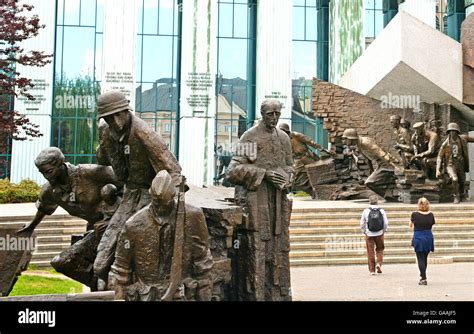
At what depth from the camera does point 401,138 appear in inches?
646

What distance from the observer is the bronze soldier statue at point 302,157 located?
17344 millimetres

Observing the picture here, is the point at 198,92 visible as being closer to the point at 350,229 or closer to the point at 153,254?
→ the point at 350,229

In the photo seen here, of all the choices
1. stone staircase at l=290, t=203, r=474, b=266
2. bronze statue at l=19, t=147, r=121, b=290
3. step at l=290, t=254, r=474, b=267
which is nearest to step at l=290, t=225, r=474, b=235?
stone staircase at l=290, t=203, r=474, b=266

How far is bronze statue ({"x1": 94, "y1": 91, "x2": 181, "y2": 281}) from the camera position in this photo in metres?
A: 5.23

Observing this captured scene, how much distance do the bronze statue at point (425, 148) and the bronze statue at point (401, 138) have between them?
0.24m

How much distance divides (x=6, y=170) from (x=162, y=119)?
8.56 m

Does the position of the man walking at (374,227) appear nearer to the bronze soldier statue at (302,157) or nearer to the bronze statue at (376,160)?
the bronze statue at (376,160)

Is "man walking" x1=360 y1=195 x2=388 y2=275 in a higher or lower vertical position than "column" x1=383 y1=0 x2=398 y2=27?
lower

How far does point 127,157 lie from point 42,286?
4346 millimetres

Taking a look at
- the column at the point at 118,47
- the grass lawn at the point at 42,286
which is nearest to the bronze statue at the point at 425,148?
the grass lawn at the point at 42,286

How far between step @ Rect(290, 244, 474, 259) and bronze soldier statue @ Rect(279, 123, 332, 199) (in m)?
5.66

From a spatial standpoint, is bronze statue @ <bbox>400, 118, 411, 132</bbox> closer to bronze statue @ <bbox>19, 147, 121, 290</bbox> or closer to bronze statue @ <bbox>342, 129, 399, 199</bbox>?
bronze statue @ <bbox>342, 129, 399, 199</bbox>
